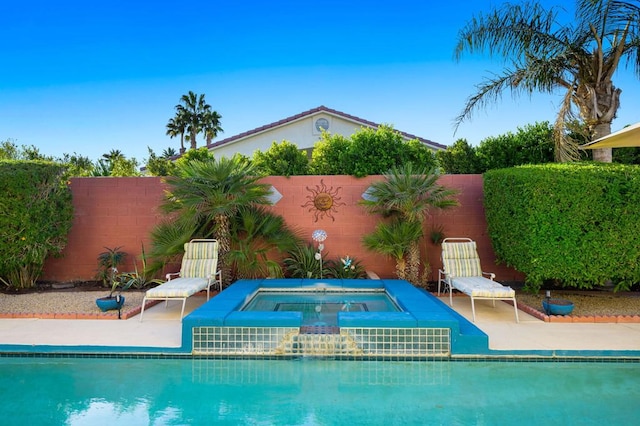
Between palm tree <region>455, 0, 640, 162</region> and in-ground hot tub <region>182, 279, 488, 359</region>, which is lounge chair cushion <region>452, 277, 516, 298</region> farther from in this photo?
palm tree <region>455, 0, 640, 162</region>

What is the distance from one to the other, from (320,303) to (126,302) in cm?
341

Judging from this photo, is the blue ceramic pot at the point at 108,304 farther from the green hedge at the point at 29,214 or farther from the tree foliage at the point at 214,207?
the green hedge at the point at 29,214

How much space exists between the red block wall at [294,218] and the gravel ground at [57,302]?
121 cm

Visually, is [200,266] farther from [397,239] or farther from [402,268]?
[402,268]

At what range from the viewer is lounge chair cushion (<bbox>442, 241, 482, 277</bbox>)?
793 cm

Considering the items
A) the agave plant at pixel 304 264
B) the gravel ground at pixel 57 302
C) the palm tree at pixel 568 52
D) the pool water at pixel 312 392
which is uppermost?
the palm tree at pixel 568 52

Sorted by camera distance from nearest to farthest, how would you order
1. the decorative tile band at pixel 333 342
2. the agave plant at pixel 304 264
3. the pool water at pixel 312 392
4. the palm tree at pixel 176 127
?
the pool water at pixel 312 392
the decorative tile band at pixel 333 342
the agave plant at pixel 304 264
the palm tree at pixel 176 127

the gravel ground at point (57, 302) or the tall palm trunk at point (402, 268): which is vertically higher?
the tall palm trunk at point (402, 268)

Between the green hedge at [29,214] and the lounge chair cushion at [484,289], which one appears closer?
the lounge chair cushion at [484,289]

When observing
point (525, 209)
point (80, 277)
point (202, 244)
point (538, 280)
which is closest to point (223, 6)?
point (202, 244)

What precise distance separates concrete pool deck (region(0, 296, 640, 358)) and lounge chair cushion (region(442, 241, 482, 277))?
0.98 meters

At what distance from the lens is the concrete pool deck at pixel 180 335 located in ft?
16.9

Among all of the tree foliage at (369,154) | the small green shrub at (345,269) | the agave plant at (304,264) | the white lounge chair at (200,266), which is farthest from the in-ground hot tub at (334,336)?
the tree foliage at (369,154)

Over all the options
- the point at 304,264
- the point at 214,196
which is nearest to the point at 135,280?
the point at 214,196
